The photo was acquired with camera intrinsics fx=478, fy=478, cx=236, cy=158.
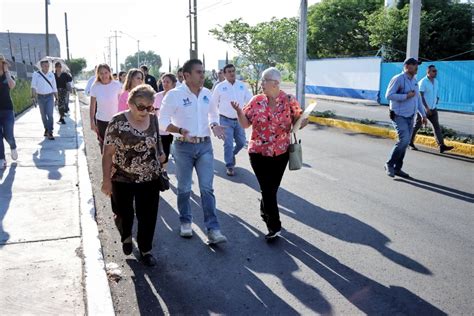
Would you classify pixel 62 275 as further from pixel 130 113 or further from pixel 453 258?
pixel 453 258

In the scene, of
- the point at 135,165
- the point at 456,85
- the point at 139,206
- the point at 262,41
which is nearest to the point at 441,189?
the point at 139,206

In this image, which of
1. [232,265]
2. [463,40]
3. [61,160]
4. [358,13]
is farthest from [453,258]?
[358,13]

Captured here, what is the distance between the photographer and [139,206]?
13.9 ft

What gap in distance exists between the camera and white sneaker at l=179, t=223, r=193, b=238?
4969 millimetres

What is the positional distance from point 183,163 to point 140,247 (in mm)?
956

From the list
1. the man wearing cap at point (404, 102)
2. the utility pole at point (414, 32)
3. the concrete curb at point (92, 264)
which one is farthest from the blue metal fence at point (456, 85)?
the concrete curb at point (92, 264)

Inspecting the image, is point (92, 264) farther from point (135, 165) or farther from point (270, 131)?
point (270, 131)

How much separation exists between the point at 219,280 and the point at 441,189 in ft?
13.7

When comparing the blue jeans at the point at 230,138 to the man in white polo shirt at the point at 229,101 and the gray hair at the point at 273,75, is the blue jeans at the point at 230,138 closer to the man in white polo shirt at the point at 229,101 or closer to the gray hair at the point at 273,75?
the man in white polo shirt at the point at 229,101

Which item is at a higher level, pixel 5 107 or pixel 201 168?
pixel 5 107

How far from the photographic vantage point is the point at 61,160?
8.59 metres

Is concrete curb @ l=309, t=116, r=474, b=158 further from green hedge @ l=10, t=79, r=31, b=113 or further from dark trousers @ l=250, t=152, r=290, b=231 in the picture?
green hedge @ l=10, t=79, r=31, b=113

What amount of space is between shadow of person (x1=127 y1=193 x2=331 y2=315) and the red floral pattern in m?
0.98

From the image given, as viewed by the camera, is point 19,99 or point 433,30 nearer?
point 19,99
